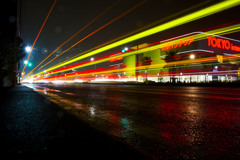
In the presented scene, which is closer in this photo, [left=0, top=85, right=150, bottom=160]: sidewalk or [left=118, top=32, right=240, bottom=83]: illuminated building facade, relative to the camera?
[left=0, top=85, right=150, bottom=160]: sidewalk

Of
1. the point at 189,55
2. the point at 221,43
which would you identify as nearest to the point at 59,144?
the point at 189,55

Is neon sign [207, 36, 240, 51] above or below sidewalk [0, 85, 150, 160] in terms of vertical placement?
above

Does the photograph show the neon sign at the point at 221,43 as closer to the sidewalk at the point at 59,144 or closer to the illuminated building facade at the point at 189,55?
the illuminated building facade at the point at 189,55

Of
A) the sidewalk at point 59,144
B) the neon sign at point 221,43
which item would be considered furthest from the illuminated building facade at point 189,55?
the sidewalk at point 59,144

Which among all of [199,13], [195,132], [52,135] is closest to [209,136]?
[195,132]

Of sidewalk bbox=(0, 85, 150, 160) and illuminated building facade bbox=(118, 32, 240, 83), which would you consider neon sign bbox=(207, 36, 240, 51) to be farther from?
sidewalk bbox=(0, 85, 150, 160)

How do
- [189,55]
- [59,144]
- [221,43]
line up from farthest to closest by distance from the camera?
[189,55], [221,43], [59,144]

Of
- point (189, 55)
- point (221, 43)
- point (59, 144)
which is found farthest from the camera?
point (189, 55)

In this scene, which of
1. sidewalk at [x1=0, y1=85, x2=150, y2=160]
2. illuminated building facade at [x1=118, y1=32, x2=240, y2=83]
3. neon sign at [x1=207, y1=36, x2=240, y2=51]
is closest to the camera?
sidewalk at [x1=0, y1=85, x2=150, y2=160]

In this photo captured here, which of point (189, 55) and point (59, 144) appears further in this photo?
point (189, 55)

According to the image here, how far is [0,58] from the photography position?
10.3m

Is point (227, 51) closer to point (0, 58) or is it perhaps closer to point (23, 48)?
point (23, 48)

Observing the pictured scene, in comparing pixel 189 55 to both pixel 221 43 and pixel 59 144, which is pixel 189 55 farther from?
pixel 59 144

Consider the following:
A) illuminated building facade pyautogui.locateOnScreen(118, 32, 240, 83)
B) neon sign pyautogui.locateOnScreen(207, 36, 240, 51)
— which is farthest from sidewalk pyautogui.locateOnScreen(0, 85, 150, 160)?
neon sign pyautogui.locateOnScreen(207, 36, 240, 51)
